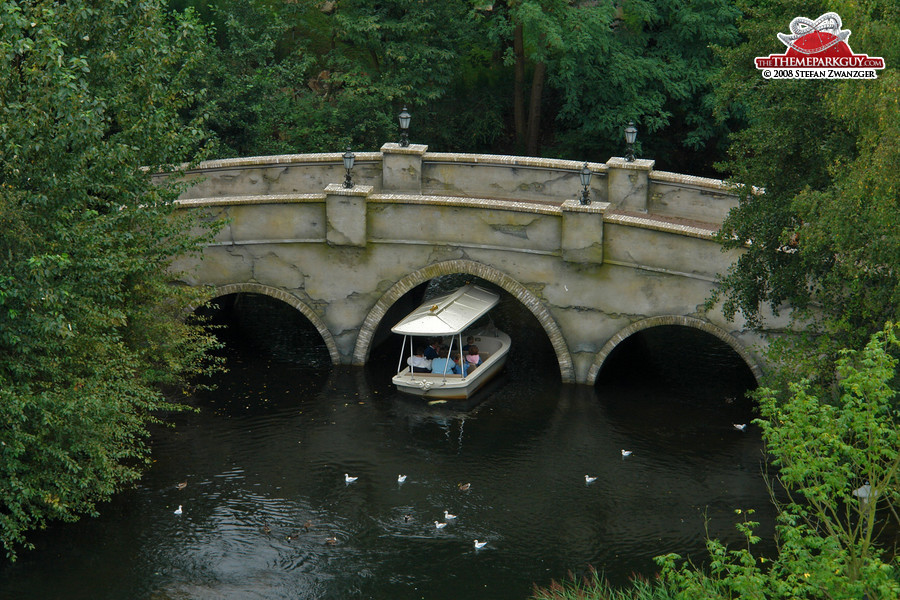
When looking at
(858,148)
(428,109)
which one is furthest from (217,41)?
(858,148)

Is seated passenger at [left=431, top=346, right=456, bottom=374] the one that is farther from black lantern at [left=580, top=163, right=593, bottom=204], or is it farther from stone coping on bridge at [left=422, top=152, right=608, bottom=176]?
stone coping on bridge at [left=422, top=152, right=608, bottom=176]

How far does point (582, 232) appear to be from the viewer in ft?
94.7

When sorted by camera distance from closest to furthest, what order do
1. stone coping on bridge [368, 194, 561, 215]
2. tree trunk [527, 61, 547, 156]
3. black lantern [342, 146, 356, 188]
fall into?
1. stone coping on bridge [368, 194, 561, 215]
2. black lantern [342, 146, 356, 188]
3. tree trunk [527, 61, 547, 156]

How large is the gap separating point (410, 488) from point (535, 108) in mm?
18309

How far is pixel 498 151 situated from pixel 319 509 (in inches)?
818

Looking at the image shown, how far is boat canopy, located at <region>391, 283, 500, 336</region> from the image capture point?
29.7 metres

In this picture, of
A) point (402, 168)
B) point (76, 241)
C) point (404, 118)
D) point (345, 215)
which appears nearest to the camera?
point (76, 241)

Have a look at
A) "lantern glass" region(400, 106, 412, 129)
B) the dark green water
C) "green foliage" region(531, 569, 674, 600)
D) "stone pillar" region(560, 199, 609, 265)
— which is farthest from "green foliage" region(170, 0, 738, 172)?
"green foliage" region(531, 569, 674, 600)

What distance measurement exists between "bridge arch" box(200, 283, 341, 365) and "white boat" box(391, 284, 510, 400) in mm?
2081

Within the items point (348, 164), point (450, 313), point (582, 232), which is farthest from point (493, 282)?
point (348, 164)

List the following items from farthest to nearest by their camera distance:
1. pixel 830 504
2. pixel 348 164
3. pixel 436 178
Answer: pixel 436 178
pixel 348 164
pixel 830 504

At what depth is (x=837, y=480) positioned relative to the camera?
15.4 metres

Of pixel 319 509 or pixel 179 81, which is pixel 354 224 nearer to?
pixel 179 81

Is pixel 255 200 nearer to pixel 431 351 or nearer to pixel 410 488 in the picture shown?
pixel 431 351
